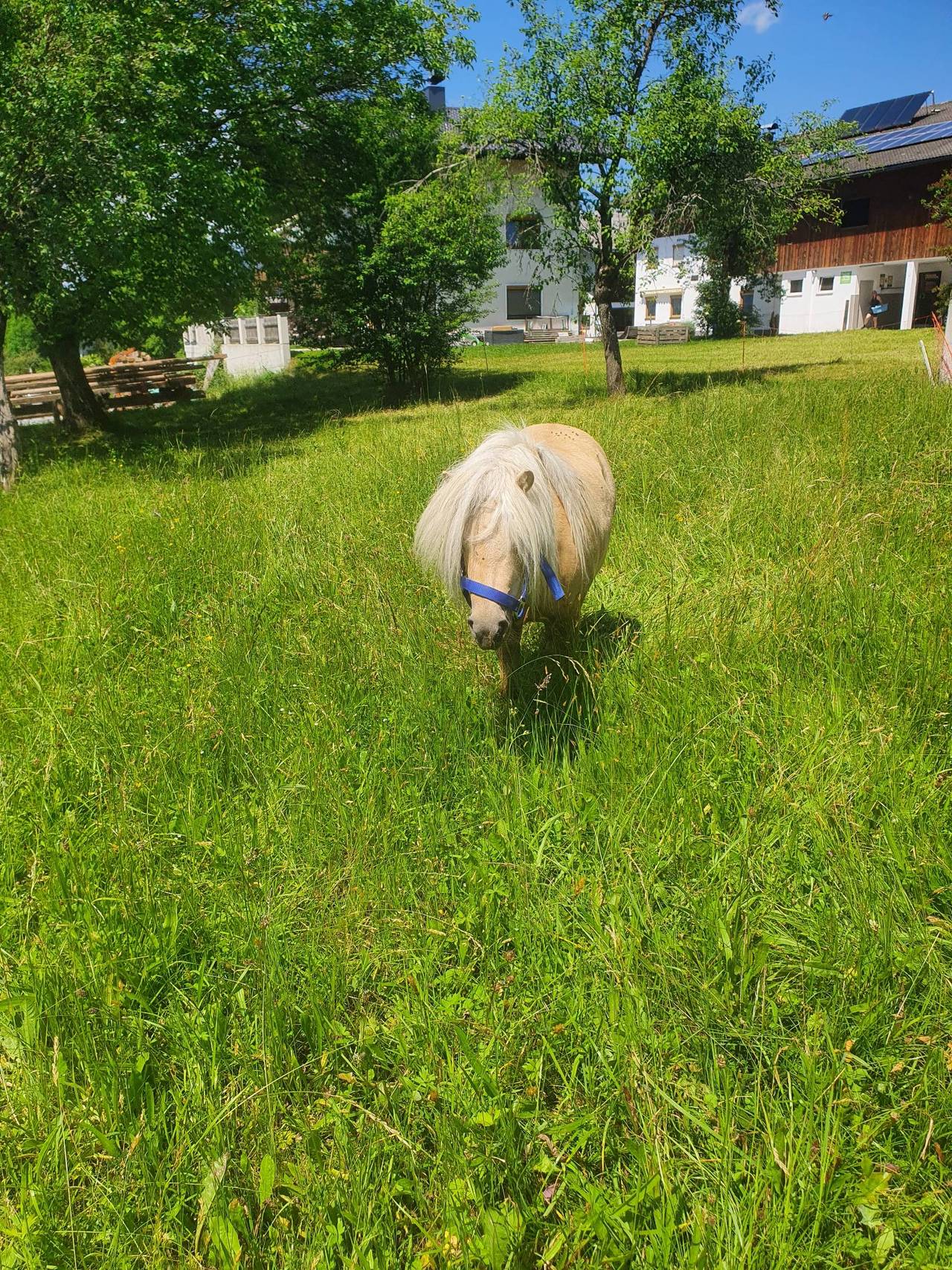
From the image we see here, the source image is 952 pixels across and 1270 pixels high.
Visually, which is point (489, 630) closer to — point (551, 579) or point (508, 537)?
point (508, 537)

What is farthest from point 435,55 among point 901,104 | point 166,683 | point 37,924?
point 901,104

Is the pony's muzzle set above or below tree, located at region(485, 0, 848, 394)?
→ below

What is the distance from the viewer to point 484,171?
45.6ft

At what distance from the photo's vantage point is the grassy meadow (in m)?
1.77

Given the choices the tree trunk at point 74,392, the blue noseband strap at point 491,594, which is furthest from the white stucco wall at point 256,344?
the blue noseband strap at point 491,594

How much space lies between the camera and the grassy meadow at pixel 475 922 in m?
1.77

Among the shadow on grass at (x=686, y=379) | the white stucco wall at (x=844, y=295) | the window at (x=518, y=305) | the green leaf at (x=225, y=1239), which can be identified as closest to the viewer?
the green leaf at (x=225, y=1239)

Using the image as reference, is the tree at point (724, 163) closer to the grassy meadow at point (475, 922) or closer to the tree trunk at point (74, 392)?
the grassy meadow at point (475, 922)

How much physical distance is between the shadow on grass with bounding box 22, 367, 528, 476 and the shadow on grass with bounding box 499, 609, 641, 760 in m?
6.08

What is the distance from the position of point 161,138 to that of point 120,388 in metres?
13.6

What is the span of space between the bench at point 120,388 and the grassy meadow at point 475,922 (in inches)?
748

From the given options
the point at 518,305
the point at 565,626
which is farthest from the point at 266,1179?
the point at 518,305

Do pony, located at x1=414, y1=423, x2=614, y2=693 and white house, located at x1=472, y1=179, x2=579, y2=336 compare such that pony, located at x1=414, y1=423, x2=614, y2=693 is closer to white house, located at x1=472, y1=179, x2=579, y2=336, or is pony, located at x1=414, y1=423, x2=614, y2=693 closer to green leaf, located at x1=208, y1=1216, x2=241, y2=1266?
green leaf, located at x1=208, y1=1216, x2=241, y2=1266

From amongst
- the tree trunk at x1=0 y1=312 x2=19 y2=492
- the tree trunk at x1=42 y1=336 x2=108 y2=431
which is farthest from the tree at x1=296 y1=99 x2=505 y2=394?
the tree trunk at x1=0 y1=312 x2=19 y2=492
